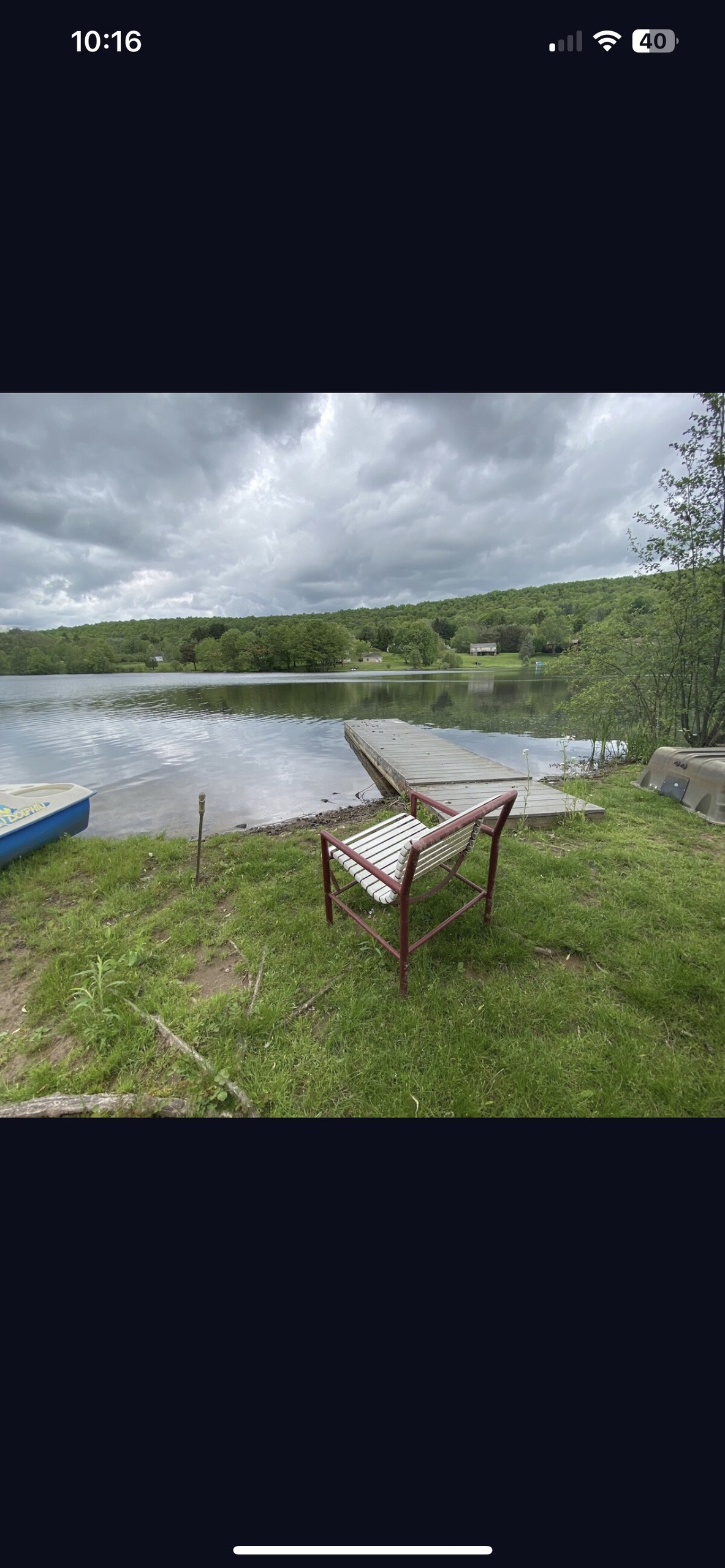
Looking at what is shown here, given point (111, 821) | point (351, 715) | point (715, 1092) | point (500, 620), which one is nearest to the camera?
point (715, 1092)

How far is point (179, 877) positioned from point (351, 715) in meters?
15.3

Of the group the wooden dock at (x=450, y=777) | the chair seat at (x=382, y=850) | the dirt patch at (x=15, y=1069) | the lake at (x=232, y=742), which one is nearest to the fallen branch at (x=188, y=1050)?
the dirt patch at (x=15, y=1069)

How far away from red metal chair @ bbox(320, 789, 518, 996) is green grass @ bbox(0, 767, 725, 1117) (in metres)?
0.31

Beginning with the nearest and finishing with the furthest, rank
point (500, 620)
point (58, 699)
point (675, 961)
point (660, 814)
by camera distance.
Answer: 1. point (675, 961)
2. point (660, 814)
3. point (58, 699)
4. point (500, 620)

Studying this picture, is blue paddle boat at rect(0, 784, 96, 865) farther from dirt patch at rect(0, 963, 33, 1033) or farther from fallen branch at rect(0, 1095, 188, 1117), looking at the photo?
fallen branch at rect(0, 1095, 188, 1117)

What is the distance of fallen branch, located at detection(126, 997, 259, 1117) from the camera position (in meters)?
1.98

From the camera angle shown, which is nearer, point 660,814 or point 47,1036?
point 47,1036

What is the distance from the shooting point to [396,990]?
8.64 feet

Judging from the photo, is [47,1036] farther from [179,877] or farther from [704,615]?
[704,615]

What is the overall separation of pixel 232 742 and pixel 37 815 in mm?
8851

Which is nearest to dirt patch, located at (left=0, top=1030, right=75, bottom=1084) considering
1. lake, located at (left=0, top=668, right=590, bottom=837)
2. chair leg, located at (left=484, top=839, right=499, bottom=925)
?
chair leg, located at (left=484, top=839, right=499, bottom=925)

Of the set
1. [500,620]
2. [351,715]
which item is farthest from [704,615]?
[500,620]

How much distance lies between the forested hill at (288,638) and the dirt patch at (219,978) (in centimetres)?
3753

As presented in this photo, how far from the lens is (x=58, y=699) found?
26.5m
